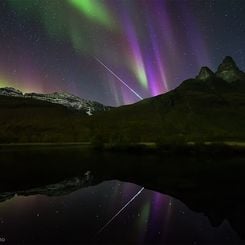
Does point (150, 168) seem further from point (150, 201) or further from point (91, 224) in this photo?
point (91, 224)

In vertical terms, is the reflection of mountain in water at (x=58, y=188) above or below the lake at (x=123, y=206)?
above

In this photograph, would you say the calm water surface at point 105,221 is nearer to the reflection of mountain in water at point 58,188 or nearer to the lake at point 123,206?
the lake at point 123,206

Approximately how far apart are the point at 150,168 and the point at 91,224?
39965 mm

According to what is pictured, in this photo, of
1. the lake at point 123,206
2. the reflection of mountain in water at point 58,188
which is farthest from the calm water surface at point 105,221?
the reflection of mountain in water at point 58,188

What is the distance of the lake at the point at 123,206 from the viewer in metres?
27.7

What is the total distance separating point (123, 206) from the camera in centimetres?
3875

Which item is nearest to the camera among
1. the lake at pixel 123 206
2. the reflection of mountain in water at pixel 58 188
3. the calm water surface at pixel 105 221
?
the calm water surface at pixel 105 221

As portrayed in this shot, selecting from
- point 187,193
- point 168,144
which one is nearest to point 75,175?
point 187,193

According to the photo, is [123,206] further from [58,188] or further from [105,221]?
[58,188]

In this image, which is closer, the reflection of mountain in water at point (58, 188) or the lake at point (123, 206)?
the lake at point (123, 206)

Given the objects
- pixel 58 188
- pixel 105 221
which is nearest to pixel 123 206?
pixel 105 221

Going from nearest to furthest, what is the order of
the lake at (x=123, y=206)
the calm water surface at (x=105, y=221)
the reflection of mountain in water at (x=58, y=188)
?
1. the calm water surface at (x=105, y=221)
2. the lake at (x=123, y=206)
3. the reflection of mountain in water at (x=58, y=188)

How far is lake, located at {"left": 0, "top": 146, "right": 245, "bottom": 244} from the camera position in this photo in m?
27.7

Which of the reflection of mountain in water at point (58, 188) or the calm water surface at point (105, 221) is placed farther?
the reflection of mountain in water at point (58, 188)
